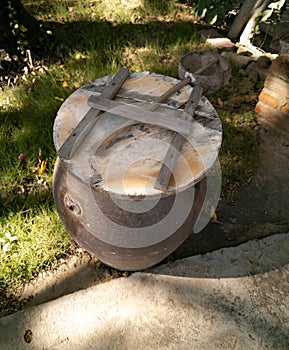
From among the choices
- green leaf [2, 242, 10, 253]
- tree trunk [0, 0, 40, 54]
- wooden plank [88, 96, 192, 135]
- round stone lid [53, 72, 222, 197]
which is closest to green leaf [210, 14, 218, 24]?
tree trunk [0, 0, 40, 54]

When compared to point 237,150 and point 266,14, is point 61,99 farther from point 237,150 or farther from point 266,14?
point 266,14

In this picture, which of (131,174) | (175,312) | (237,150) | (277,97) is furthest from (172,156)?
(277,97)

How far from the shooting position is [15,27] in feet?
10.00

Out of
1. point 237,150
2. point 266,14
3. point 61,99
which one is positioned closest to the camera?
point 237,150

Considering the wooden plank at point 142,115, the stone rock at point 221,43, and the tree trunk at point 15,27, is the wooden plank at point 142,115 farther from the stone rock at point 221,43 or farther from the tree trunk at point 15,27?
the stone rock at point 221,43

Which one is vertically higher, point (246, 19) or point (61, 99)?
point (246, 19)

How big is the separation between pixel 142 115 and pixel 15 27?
7.00 feet

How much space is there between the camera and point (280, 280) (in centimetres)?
210

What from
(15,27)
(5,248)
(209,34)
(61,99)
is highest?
(209,34)

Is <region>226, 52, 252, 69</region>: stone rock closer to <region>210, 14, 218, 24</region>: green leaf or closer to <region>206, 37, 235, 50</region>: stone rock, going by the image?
<region>206, 37, 235, 50</region>: stone rock

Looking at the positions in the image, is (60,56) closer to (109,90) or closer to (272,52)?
(109,90)

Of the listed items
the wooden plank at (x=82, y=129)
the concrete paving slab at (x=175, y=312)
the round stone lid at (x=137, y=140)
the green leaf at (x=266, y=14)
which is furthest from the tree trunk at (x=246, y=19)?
the concrete paving slab at (x=175, y=312)

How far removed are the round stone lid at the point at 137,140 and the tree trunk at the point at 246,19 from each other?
226cm

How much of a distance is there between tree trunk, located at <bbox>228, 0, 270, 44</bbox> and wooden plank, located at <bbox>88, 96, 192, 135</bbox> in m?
2.48
